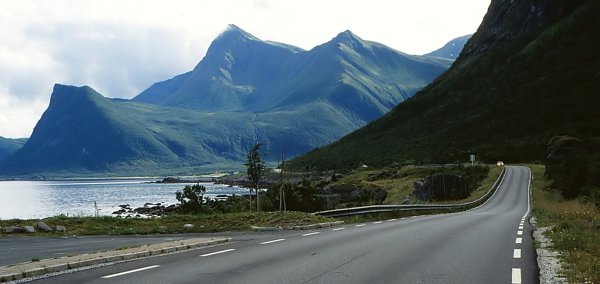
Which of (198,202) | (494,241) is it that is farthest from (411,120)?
(494,241)

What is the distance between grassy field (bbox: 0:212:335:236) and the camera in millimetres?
25094

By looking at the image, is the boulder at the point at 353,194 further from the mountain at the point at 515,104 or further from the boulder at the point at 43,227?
the mountain at the point at 515,104

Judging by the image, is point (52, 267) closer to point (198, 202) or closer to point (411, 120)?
point (198, 202)

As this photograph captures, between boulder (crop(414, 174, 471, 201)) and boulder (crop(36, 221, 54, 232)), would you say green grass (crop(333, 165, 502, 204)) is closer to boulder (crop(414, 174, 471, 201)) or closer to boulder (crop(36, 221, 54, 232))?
boulder (crop(414, 174, 471, 201))

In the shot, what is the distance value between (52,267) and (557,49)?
178 meters

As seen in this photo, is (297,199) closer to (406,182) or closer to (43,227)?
(43,227)

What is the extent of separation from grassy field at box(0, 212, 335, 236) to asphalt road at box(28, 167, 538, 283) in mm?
5455

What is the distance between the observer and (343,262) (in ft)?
45.2

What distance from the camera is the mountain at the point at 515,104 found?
14088 cm

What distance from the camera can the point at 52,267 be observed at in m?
12.8

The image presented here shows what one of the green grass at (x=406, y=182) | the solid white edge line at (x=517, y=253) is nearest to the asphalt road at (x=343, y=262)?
the solid white edge line at (x=517, y=253)

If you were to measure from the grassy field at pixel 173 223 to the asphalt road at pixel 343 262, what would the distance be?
5.45 metres

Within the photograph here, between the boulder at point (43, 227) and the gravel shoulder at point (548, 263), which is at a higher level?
the boulder at point (43, 227)

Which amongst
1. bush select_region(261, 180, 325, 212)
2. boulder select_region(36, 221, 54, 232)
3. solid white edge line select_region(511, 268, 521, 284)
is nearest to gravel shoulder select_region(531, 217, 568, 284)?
solid white edge line select_region(511, 268, 521, 284)
